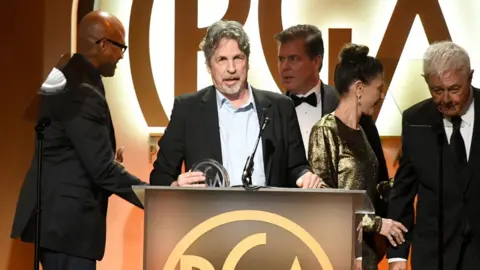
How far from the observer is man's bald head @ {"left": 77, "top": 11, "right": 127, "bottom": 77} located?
3.81 metres

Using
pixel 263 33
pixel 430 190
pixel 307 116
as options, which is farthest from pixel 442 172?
pixel 263 33

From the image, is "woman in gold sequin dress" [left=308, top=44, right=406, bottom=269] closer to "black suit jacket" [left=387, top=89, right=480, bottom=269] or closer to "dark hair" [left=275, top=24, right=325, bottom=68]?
"black suit jacket" [left=387, top=89, right=480, bottom=269]

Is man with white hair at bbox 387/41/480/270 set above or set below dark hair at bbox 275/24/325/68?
below

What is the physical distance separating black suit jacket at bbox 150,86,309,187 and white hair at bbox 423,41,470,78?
0.64 m

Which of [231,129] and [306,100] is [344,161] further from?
[306,100]

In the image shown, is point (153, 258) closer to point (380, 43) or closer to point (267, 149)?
point (267, 149)

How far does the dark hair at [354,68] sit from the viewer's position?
372cm

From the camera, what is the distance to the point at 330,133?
3.55 metres

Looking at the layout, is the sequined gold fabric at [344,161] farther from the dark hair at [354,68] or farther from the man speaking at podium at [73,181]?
the man speaking at podium at [73,181]

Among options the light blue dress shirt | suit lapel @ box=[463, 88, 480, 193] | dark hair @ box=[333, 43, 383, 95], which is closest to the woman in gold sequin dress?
dark hair @ box=[333, 43, 383, 95]

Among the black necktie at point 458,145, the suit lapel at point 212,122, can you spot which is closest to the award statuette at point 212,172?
the suit lapel at point 212,122

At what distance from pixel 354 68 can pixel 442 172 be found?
2.74ft

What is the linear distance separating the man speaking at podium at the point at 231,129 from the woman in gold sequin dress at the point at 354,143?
0.41 meters

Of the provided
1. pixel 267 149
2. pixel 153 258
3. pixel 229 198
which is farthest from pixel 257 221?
pixel 267 149
